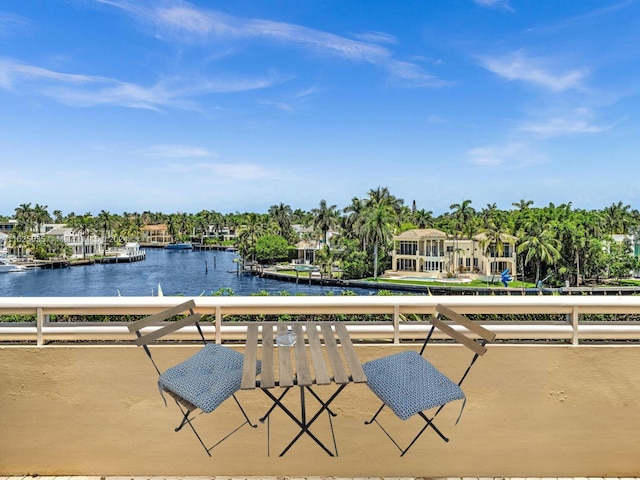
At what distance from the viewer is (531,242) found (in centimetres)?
5922

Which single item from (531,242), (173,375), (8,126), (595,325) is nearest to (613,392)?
Answer: (595,325)

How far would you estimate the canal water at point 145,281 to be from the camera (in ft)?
208

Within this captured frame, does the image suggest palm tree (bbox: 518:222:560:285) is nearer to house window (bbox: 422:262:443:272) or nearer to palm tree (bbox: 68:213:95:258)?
house window (bbox: 422:262:443:272)

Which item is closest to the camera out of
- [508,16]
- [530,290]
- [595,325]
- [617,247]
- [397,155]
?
[595,325]

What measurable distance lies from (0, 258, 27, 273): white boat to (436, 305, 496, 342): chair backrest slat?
9500 cm

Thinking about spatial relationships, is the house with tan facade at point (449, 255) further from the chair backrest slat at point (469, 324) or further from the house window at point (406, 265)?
the chair backrest slat at point (469, 324)

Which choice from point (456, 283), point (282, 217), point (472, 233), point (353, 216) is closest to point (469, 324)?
point (456, 283)

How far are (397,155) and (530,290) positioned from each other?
5518cm

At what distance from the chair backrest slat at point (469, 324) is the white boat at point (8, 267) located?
95.0 m

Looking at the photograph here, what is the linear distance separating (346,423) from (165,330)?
4.36ft

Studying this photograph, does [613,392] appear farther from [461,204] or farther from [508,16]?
[508,16]

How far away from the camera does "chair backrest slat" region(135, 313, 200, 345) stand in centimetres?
243

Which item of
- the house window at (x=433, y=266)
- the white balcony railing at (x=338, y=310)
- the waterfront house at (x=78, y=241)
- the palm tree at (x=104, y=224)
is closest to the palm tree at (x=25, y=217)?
the waterfront house at (x=78, y=241)

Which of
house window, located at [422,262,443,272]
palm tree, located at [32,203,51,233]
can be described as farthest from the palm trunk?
palm tree, located at [32,203,51,233]
